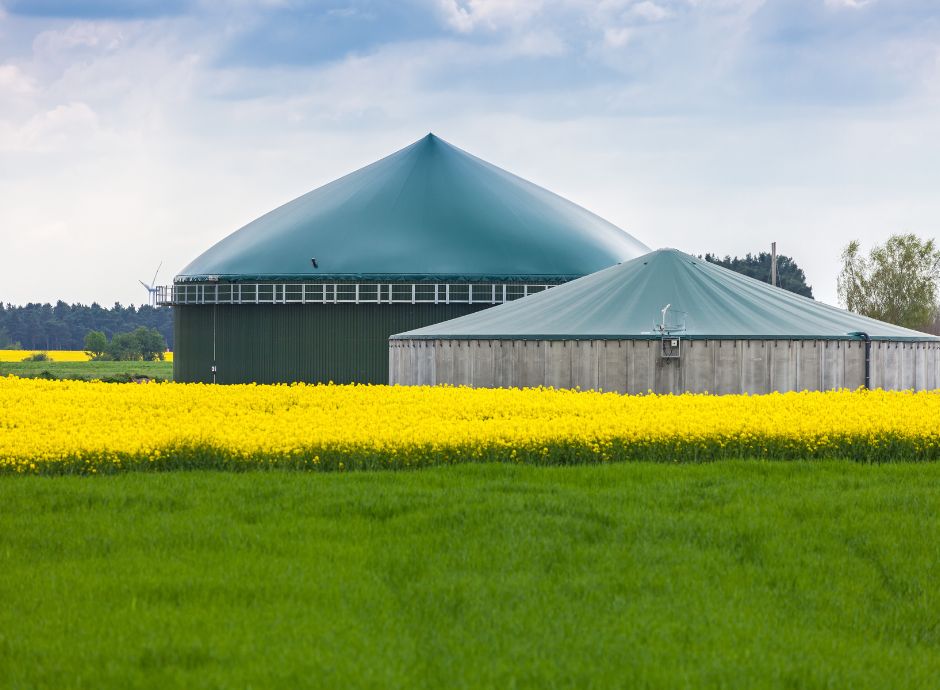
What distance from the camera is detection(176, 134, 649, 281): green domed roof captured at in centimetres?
4941

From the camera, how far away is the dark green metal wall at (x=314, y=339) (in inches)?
1905

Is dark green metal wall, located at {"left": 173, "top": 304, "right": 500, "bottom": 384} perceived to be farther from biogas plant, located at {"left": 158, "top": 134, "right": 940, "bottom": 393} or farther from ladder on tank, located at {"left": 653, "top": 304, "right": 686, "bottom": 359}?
ladder on tank, located at {"left": 653, "top": 304, "right": 686, "bottom": 359}

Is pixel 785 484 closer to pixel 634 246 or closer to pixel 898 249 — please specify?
pixel 634 246

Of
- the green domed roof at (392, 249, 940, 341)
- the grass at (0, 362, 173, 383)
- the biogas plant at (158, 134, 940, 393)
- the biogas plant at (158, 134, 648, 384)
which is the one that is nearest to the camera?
the biogas plant at (158, 134, 940, 393)

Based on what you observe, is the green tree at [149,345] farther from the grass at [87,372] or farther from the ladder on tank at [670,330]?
the ladder on tank at [670,330]

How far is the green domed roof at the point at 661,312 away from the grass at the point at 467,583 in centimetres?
1628

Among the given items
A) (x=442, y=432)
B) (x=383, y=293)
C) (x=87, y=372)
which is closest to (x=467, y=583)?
(x=442, y=432)

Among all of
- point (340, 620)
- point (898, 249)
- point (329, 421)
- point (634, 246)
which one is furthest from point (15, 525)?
point (898, 249)

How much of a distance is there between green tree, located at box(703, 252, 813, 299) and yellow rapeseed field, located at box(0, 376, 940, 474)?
9236 centimetres

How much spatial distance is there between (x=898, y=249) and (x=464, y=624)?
86464 millimetres

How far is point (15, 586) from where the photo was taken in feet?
31.6

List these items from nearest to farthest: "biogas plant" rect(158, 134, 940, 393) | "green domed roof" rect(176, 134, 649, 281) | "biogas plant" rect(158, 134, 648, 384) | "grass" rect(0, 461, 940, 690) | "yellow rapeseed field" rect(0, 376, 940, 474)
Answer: "grass" rect(0, 461, 940, 690), "yellow rapeseed field" rect(0, 376, 940, 474), "biogas plant" rect(158, 134, 940, 393), "biogas plant" rect(158, 134, 648, 384), "green domed roof" rect(176, 134, 649, 281)

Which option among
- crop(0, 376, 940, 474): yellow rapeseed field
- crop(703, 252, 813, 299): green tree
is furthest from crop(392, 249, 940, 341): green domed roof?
crop(703, 252, 813, 299): green tree

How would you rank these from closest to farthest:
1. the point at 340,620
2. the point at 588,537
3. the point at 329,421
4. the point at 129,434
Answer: the point at 340,620 < the point at 588,537 < the point at 129,434 < the point at 329,421
